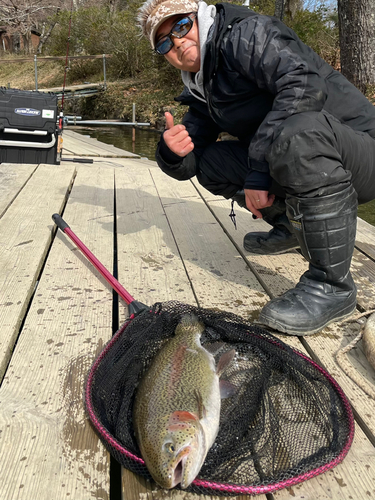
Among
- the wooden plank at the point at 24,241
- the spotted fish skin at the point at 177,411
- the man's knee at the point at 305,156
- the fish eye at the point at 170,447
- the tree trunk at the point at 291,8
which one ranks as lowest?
the wooden plank at the point at 24,241

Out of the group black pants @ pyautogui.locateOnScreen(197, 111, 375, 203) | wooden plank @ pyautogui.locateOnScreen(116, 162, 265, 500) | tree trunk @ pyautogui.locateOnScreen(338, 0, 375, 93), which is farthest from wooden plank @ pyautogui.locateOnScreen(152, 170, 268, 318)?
tree trunk @ pyautogui.locateOnScreen(338, 0, 375, 93)

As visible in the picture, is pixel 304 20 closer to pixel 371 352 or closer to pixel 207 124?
pixel 207 124

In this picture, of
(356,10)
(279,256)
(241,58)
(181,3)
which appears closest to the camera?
(241,58)

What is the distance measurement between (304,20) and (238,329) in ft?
57.8

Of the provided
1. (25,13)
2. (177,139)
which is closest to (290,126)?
(177,139)

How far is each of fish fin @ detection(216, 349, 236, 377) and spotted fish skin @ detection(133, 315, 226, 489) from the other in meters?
0.02

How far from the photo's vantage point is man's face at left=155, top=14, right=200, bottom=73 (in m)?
2.09

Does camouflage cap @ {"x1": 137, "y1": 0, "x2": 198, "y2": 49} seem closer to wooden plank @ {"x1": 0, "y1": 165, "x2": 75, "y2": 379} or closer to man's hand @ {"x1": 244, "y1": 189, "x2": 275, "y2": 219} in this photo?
man's hand @ {"x1": 244, "y1": 189, "x2": 275, "y2": 219}

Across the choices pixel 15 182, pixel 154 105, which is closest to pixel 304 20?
pixel 154 105

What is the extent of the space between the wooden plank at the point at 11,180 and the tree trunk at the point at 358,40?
Result: 6.02 metres

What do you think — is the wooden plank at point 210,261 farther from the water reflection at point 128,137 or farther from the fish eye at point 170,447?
the water reflection at point 128,137

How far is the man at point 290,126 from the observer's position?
69.6 inches

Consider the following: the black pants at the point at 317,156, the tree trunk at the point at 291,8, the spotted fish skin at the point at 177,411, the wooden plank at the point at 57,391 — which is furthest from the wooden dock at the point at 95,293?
the tree trunk at the point at 291,8

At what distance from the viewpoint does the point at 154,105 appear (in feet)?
54.8
